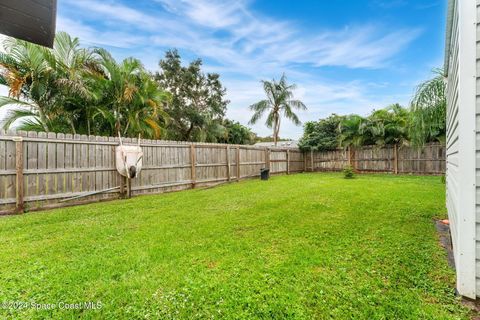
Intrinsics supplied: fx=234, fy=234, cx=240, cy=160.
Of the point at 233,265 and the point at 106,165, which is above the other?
the point at 106,165

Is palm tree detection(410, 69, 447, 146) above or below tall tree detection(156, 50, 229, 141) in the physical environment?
below

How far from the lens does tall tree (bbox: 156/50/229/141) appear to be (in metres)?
14.0

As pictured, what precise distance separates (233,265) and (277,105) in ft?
47.4

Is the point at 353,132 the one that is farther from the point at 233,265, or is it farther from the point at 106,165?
the point at 233,265

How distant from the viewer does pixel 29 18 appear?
6.21 feet

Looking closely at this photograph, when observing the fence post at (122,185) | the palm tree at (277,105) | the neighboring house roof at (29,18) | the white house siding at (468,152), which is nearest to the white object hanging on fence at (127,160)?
the fence post at (122,185)

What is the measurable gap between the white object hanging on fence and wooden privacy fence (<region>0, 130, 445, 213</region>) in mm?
345

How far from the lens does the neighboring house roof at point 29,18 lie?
176 cm

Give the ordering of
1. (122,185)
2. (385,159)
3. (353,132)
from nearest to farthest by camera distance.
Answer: (122,185) < (385,159) < (353,132)

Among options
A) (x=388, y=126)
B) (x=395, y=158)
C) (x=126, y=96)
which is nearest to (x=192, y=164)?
(x=126, y=96)

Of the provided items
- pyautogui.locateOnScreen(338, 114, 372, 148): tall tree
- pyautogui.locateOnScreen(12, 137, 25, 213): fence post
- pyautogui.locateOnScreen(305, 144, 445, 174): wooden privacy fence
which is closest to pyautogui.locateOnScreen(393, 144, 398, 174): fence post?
pyautogui.locateOnScreen(305, 144, 445, 174): wooden privacy fence

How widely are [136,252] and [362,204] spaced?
4037mm

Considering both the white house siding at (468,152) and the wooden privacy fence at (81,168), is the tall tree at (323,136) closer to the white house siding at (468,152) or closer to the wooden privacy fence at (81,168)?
the wooden privacy fence at (81,168)

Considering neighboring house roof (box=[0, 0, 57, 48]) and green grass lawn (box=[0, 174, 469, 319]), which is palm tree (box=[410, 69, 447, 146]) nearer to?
green grass lawn (box=[0, 174, 469, 319])
